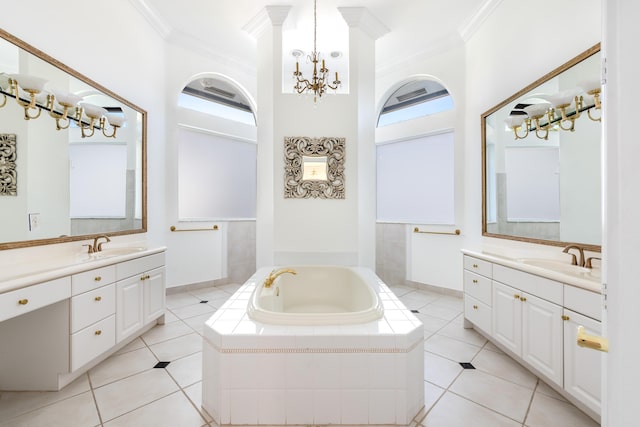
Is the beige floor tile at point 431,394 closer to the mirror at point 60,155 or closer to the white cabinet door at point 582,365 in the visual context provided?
the white cabinet door at point 582,365

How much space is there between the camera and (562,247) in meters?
1.92

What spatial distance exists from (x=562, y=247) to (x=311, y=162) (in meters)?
2.23

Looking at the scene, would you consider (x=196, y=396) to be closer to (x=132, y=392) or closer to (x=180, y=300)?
(x=132, y=392)

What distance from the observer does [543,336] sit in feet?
5.31

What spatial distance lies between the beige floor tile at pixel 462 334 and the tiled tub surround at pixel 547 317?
→ 0.12m

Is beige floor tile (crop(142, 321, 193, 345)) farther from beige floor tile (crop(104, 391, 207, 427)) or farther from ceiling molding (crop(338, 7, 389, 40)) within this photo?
ceiling molding (crop(338, 7, 389, 40))

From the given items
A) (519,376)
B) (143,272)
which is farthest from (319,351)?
(143,272)

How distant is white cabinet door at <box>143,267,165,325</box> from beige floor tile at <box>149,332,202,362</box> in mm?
260

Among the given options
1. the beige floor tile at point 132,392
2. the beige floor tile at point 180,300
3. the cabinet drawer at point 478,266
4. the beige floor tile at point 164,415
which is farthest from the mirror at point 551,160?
the beige floor tile at point 180,300

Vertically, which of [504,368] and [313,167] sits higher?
[313,167]

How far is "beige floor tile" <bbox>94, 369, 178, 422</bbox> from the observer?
1.50m

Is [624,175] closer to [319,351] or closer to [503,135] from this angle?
[319,351]

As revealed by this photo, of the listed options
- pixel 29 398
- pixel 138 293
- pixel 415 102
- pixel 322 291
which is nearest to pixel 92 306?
pixel 138 293

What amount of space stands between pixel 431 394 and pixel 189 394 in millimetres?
1439
